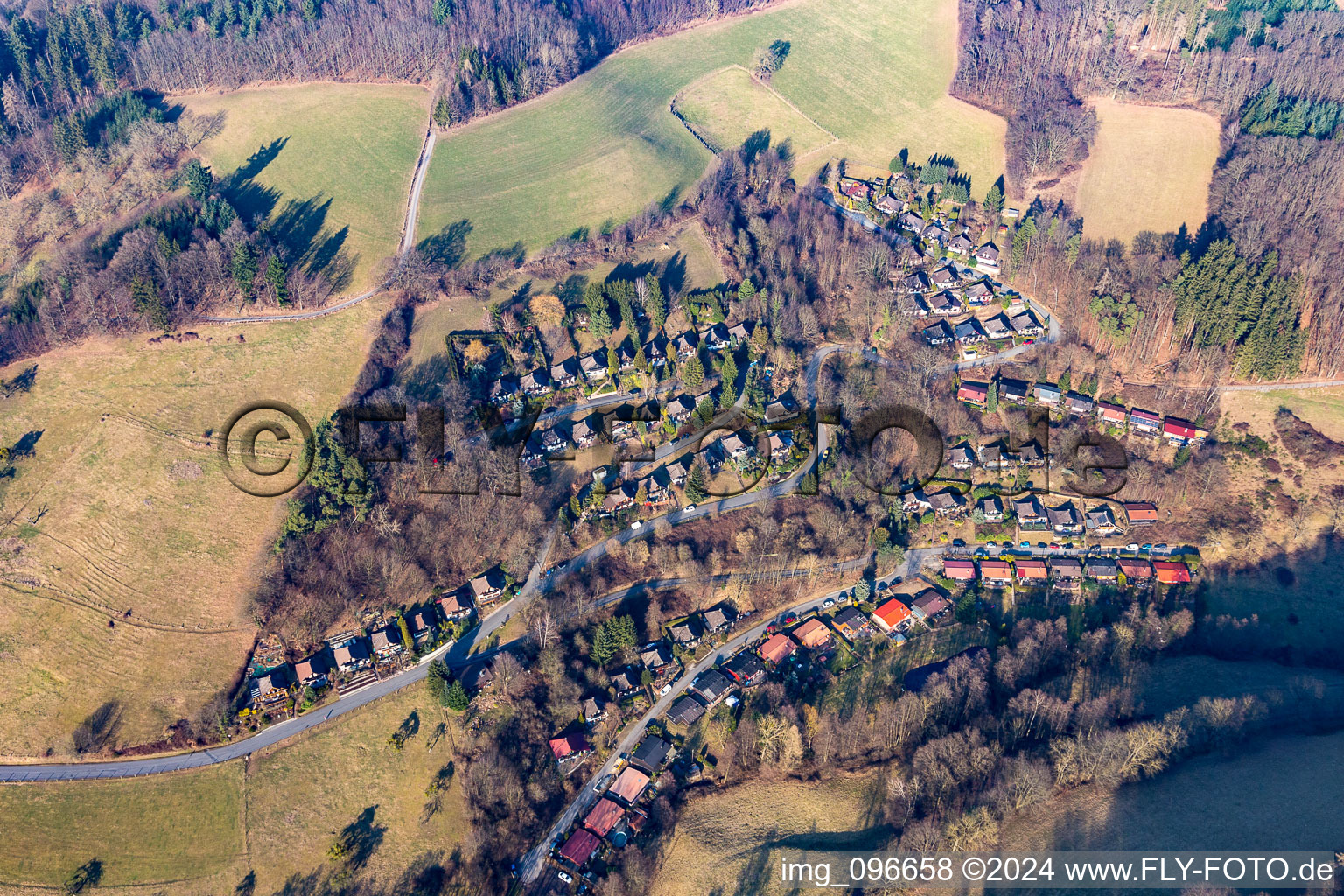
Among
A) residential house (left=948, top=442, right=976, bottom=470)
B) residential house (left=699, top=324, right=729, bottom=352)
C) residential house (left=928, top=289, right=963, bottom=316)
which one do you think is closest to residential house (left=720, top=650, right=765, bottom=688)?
residential house (left=948, top=442, right=976, bottom=470)

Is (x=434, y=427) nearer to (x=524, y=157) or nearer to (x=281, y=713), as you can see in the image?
(x=281, y=713)

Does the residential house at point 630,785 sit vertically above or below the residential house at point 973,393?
below

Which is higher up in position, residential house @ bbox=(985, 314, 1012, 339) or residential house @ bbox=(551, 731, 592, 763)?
residential house @ bbox=(985, 314, 1012, 339)

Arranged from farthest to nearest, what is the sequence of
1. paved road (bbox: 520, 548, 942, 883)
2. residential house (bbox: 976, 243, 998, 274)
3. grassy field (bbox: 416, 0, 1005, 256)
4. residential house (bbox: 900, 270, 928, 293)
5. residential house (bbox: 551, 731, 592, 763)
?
1. grassy field (bbox: 416, 0, 1005, 256)
2. residential house (bbox: 976, 243, 998, 274)
3. residential house (bbox: 900, 270, 928, 293)
4. residential house (bbox: 551, 731, 592, 763)
5. paved road (bbox: 520, 548, 942, 883)

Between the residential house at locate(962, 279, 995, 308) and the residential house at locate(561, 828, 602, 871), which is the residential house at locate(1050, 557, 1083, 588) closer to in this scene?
the residential house at locate(962, 279, 995, 308)

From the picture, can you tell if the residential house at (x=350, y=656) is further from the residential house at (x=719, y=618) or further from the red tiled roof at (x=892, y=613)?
the red tiled roof at (x=892, y=613)

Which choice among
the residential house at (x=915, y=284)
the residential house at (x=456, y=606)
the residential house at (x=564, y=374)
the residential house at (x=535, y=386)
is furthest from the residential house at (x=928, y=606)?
the residential house at (x=535, y=386)
